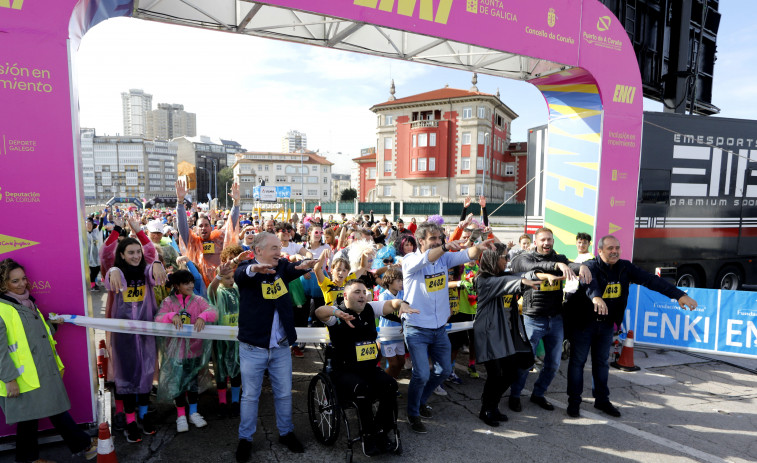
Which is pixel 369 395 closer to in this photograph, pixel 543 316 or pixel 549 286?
pixel 543 316

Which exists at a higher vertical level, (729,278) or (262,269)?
(262,269)

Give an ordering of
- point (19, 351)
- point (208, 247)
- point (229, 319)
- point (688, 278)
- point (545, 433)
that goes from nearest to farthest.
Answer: point (19, 351)
point (545, 433)
point (229, 319)
point (208, 247)
point (688, 278)

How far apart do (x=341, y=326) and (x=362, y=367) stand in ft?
1.37

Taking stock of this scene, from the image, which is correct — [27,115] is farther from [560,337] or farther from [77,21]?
[560,337]

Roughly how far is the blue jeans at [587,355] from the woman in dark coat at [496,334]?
0.55 m

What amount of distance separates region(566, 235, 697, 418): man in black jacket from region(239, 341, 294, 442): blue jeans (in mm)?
3024

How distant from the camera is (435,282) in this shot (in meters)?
4.18

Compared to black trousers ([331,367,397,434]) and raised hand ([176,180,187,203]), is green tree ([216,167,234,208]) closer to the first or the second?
raised hand ([176,180,187,203])

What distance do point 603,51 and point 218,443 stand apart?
8.01m

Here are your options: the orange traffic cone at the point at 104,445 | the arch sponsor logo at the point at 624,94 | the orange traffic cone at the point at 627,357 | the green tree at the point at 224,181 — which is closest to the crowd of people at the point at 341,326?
the orange traffic cone at the point at 104,445

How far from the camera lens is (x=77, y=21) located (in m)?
3.93

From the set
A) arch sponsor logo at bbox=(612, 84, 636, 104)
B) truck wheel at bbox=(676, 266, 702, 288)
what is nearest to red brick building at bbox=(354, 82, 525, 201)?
truck wheel at bbox=(676, 266, 702, 288)

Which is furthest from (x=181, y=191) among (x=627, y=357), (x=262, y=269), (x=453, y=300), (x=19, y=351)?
(x=627, y=357)

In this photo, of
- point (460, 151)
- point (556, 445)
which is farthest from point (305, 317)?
point (460, 151)
